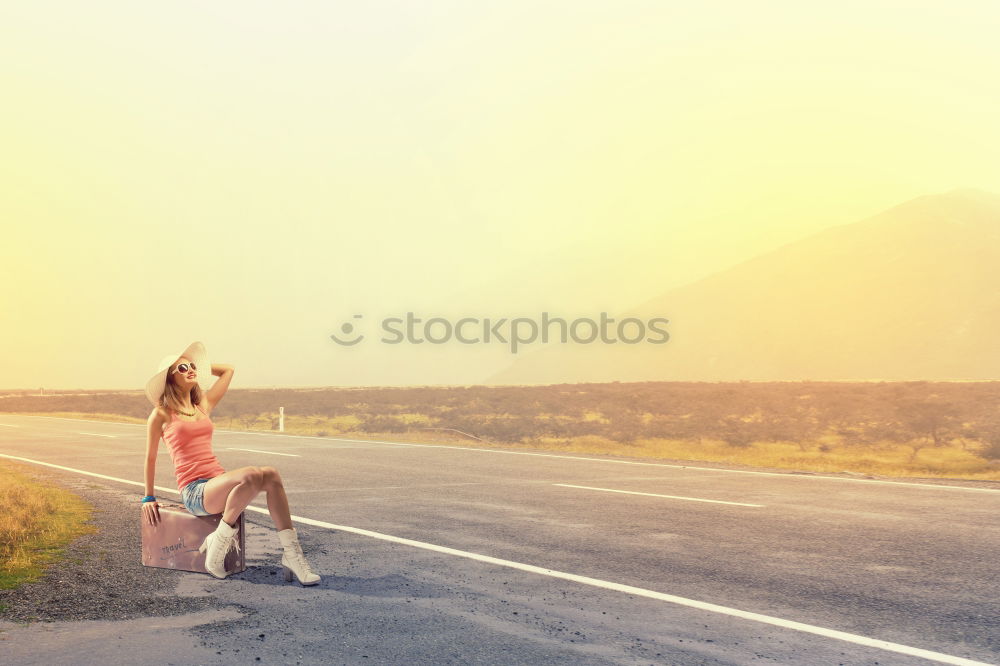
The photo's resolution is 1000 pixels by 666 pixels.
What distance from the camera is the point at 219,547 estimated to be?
21.1 feet

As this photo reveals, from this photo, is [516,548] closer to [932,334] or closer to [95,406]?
[95,406]

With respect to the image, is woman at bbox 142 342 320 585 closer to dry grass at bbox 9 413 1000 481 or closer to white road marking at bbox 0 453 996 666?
white road marking at bbox 0 453 996 666

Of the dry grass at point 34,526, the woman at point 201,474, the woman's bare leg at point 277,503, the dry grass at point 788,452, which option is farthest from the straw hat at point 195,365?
the dry grass at point 788,452

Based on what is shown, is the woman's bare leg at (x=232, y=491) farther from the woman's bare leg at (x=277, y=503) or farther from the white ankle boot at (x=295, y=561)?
the white ankle boot at (x=295, y=561)

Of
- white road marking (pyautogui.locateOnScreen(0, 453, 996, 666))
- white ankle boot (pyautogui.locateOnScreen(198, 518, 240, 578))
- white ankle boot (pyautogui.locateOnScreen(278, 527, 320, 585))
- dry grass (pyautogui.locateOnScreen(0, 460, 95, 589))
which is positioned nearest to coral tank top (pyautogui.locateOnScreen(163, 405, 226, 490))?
white ankle boot (pyautogui.locateOnScreen(198, 518, 240, 578))

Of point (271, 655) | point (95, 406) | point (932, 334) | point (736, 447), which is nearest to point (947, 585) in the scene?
point (271, 655)

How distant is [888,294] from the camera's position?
191 m

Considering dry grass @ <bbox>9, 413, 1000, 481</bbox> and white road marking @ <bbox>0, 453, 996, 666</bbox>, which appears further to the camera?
dry grass @ <bbox>9, 413, 1000, 481</bbox>

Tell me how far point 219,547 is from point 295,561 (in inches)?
22.0

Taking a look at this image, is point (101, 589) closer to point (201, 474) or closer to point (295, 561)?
point (201, 474)

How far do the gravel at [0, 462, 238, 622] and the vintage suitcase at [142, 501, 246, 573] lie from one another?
0.14 meters

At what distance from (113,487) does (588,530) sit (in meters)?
7.51

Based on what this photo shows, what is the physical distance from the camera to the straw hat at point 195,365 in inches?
251

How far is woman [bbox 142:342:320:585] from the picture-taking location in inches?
249
